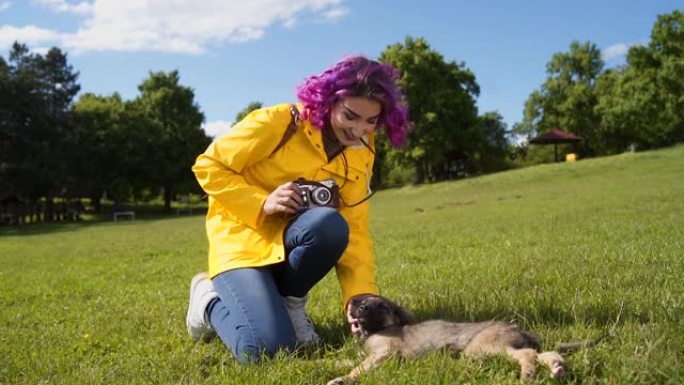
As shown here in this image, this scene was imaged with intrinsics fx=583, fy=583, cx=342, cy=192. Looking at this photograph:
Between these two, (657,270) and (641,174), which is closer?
(657,270)

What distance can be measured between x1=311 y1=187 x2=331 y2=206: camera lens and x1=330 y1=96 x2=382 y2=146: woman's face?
0.51 meters

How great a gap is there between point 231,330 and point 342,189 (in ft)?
4.98

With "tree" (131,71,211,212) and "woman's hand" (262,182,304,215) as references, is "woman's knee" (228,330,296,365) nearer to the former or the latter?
"woman's hand" (262,182,304,215)

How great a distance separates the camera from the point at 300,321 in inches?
A: 177

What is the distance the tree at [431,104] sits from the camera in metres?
54.0

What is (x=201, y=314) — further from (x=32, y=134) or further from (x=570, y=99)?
(x=570, y=99)

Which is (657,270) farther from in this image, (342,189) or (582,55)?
(582,55)

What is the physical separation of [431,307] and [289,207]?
161 centimetres

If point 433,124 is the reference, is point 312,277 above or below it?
below

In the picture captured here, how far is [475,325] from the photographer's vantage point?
358 cm

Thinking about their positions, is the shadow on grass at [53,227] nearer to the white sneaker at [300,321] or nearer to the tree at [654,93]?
the white sneaker at [300,321]

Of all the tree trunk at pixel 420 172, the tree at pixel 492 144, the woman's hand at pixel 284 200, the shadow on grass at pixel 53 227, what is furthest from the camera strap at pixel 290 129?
the tree at pixel 492 144

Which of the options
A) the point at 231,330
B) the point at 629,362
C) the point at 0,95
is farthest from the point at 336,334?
the point at 0,95

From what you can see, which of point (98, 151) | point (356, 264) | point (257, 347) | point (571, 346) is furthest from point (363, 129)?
point (98, 151)
